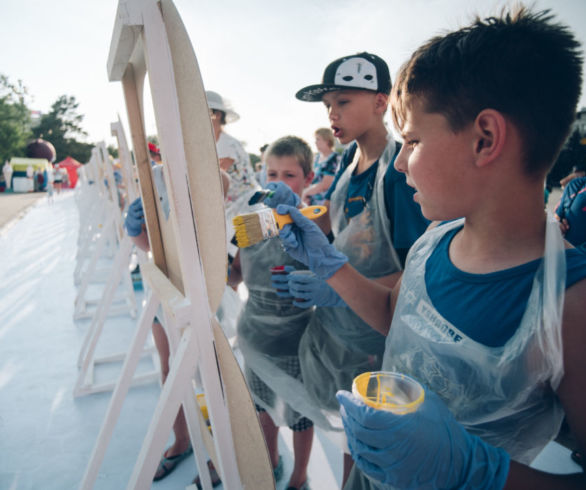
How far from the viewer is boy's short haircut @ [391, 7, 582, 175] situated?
61 cm

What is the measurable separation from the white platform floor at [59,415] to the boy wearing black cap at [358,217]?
71 centimetres

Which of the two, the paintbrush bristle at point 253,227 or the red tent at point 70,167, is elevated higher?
the red tent at point 70,167

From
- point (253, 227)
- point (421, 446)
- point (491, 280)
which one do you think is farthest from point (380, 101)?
point (421, 446)

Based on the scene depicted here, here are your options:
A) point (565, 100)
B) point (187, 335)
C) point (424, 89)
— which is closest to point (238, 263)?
point (187, 335)

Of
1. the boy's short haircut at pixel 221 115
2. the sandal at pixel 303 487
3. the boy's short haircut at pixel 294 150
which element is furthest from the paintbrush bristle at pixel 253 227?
the boy's short haircut at pixel 221 115

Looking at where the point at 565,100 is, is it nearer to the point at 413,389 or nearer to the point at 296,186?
the point at 413,389

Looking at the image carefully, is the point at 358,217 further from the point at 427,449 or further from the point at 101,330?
the point at 101,330

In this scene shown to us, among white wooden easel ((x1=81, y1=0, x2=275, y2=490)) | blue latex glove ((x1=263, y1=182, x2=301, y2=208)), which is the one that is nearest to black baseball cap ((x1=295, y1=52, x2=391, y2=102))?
blue latex glove ((x1=263, y1=182, x2=301, y2=208))

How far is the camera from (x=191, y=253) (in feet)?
2.71

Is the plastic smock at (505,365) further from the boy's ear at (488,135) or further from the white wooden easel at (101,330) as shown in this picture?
the white wooden easel at (101,330)

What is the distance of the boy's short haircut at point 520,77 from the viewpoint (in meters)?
0.61

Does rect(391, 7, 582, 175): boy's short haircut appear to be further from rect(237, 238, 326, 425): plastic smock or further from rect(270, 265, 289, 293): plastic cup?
rect(237, 238, 326, 425): plastic smock

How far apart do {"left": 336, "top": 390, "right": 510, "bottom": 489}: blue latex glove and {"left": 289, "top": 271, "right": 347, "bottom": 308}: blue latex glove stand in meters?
0.72

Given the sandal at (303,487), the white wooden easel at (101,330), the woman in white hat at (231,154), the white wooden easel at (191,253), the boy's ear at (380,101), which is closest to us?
the white wooden easel at (191,253)
